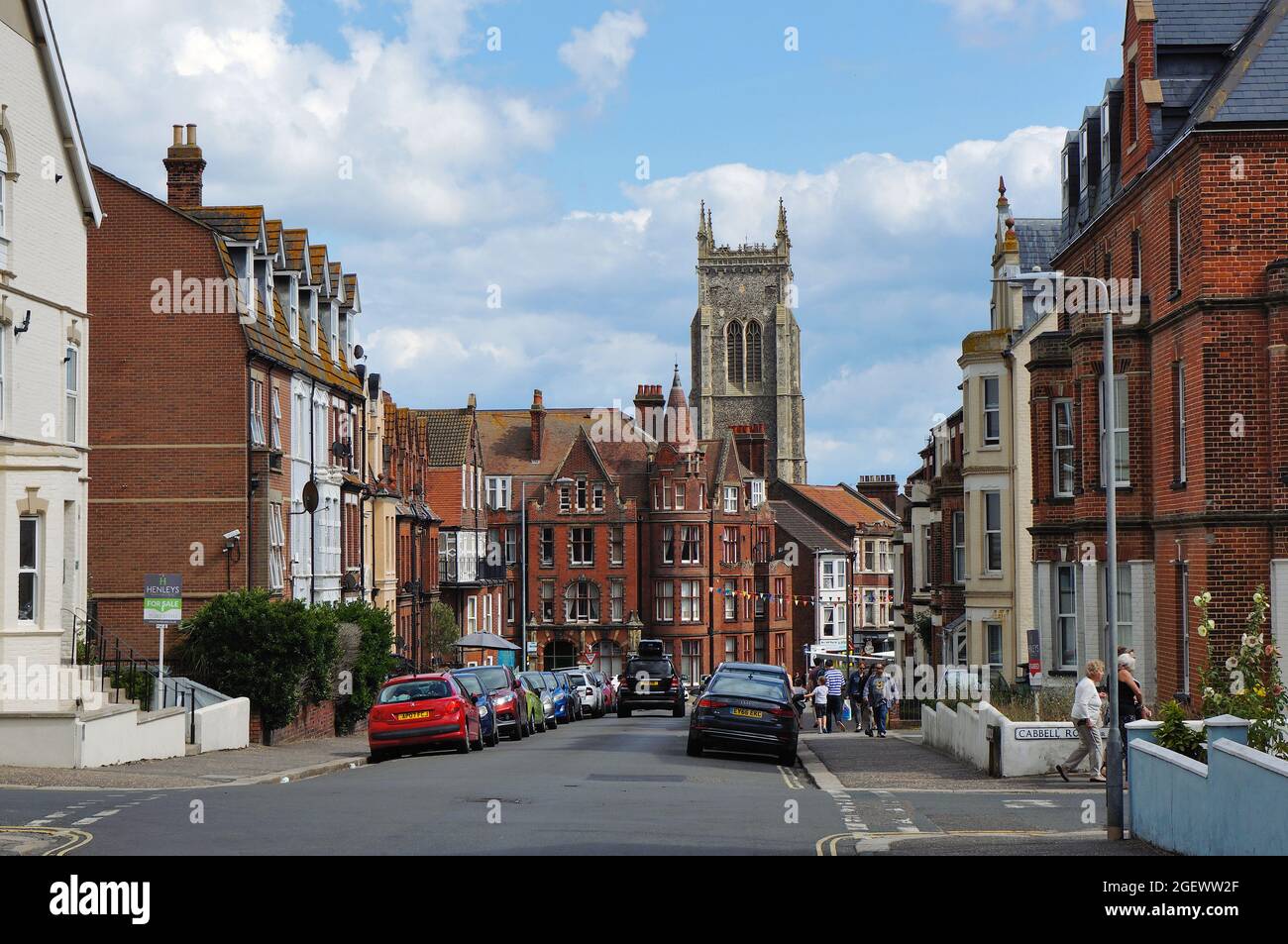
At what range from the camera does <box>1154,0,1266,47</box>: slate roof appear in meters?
27.8

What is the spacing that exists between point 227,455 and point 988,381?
1913cm

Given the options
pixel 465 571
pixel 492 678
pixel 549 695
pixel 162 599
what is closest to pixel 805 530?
pixel 465 571

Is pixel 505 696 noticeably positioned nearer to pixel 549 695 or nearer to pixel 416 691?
pixel 416 691

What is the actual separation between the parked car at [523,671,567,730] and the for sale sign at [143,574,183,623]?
16.4m

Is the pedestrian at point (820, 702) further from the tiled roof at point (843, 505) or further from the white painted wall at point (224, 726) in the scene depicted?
the tiled roof at point (843, 505)

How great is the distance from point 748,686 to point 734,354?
113 meters

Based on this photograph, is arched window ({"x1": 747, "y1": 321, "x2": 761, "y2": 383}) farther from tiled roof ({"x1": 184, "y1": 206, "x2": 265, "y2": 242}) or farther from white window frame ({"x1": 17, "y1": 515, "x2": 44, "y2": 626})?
white window frame ({"x1": 17, "y1": 515, "x2": 44, "y2": 626})

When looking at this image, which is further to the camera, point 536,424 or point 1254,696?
point 536,424

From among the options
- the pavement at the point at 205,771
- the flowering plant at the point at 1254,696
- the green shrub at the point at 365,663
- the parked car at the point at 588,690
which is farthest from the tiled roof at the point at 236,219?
the flowering plant at the point at 1254,696

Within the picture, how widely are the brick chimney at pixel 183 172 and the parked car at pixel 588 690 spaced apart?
757 inches

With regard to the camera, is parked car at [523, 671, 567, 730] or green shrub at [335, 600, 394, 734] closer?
green shrub at [335, 600, 394, 734]

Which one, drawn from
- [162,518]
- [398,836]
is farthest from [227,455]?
[398,836]

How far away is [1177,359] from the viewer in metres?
26.3

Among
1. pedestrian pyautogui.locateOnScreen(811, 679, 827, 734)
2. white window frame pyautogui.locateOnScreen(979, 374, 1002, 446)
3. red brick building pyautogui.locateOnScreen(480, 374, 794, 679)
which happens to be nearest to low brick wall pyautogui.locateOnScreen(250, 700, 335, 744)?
pedestrian pyautogui.locateOnScreen(811, 679, 827, 734)
